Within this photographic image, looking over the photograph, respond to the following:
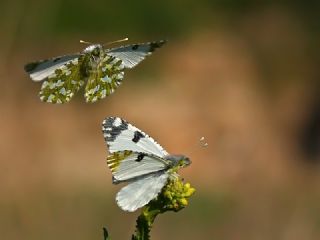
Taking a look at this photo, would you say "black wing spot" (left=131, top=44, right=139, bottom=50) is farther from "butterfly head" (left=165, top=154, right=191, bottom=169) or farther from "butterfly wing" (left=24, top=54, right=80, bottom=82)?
"butterfly head" (left=165, top=154, right=191, bottom=169)

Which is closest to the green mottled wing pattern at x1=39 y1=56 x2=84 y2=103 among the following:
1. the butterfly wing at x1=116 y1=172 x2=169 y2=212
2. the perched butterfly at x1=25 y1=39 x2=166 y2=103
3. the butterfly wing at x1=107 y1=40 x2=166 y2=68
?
the perched butterfly at x1=25 y1=39 x2=166 y2=103

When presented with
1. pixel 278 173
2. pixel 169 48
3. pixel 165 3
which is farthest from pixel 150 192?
pixel 169 48

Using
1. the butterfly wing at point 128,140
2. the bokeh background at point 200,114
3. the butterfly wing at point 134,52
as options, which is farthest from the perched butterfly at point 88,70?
the bokeh background at point 200,114

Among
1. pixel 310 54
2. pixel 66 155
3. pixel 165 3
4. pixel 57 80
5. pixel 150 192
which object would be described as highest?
pixel 165 3

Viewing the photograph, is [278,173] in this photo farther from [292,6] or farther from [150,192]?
[150,192]

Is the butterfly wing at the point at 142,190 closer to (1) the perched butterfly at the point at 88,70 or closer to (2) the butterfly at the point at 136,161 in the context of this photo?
(2) the butterfly at the point at 136,161

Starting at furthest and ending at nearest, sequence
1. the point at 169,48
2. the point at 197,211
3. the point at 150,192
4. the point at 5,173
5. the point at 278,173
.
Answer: the point at 169,48, the point at 278,173, the point at 197,211, the point at 5,173, the point at 150,192

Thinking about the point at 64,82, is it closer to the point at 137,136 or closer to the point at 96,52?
the point at 96,52
